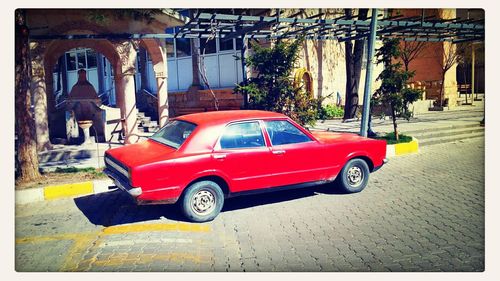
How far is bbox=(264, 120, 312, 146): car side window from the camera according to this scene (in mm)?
5371

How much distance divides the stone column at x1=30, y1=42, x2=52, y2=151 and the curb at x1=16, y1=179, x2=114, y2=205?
146 inches

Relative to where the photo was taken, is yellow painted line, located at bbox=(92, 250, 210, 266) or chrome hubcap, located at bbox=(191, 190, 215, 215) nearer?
yellow painted line, located at bbox=(92, 250, 210, 266)

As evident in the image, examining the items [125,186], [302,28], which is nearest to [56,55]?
[302,28]

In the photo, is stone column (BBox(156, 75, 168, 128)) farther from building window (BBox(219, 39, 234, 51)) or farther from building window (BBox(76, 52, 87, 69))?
building window (BBox(76, 52, 87, 69))

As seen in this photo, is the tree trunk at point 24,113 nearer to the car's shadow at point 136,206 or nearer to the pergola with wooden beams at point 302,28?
the car's shadow at point 136,206

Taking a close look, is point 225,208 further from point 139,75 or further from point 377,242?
point 139,75

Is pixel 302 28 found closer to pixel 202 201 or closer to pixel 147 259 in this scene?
pixel 202 201

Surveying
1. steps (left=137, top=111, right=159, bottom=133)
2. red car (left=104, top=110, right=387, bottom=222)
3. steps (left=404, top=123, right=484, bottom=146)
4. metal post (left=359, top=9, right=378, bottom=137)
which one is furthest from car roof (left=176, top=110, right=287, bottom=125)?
steps (left=137, top=111, right=159, bottom=133)

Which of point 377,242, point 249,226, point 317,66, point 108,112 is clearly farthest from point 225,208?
point 317,66

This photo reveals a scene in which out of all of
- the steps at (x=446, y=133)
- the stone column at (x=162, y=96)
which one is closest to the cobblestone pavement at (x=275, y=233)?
the steps at (x=446, y=133)

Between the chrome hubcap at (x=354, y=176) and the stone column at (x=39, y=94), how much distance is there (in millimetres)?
7574

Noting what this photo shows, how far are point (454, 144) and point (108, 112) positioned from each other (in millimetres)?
10592

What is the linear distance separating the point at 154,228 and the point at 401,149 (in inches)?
280

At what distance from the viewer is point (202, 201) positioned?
4852mm
